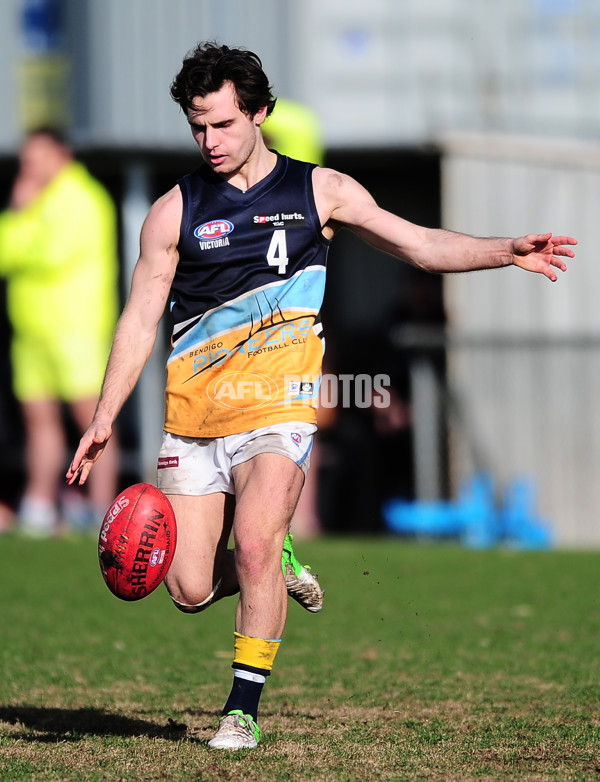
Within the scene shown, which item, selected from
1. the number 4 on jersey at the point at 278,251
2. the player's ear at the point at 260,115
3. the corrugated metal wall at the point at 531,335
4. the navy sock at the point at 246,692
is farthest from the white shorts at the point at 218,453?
the corrugated metal wall at the point at 531,335

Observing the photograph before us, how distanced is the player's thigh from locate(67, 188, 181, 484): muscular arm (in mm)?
475

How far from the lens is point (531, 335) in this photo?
12.5 m

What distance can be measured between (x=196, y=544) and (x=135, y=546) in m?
0.49

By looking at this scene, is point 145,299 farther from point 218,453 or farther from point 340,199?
point 340,199

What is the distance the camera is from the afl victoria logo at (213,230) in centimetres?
558

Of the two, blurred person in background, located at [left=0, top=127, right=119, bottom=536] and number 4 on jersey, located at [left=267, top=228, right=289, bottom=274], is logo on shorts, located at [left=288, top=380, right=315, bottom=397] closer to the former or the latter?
number 4 on jersey, located at [left=267, top=228, right=289, bottom=274]

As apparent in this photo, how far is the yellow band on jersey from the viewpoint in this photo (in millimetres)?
5309

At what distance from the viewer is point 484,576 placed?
404 inches

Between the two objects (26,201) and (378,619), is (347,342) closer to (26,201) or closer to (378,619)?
(26,201)

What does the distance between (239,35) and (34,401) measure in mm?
3982

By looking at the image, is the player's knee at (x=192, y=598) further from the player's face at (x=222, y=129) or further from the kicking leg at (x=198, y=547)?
the player's face at (x=222, y=129)

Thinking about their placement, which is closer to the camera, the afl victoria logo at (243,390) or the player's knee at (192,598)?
the afl victoria logo at (243,390)

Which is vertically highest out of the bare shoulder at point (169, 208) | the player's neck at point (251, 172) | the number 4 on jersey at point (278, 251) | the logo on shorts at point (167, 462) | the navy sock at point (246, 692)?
the player's neck at point (251, 172)

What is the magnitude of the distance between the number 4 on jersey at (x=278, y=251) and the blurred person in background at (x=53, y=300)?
6506mm
